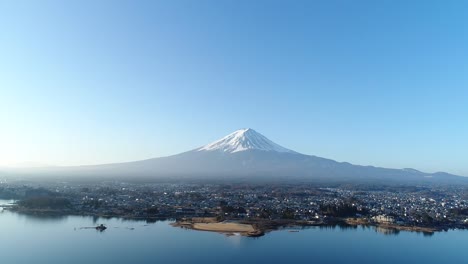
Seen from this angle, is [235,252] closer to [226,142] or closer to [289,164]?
[289,164]

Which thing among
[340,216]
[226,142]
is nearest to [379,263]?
[340,216]

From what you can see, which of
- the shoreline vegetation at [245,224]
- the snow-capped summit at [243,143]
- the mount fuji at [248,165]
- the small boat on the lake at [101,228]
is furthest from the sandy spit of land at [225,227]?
the snow-capped summit at [243,143]

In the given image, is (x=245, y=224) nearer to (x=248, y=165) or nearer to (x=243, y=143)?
(x=248, y=165)

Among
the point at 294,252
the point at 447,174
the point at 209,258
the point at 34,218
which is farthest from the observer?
the point at 447,174

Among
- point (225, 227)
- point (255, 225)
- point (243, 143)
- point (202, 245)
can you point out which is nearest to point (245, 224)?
point (255, 225)

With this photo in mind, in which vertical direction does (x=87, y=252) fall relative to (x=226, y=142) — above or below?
below

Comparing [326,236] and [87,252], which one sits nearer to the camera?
[87,252]

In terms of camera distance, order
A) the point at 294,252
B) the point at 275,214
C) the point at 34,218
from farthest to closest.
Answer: the point at 275,214
the point at 34,218
the point at 294,252
